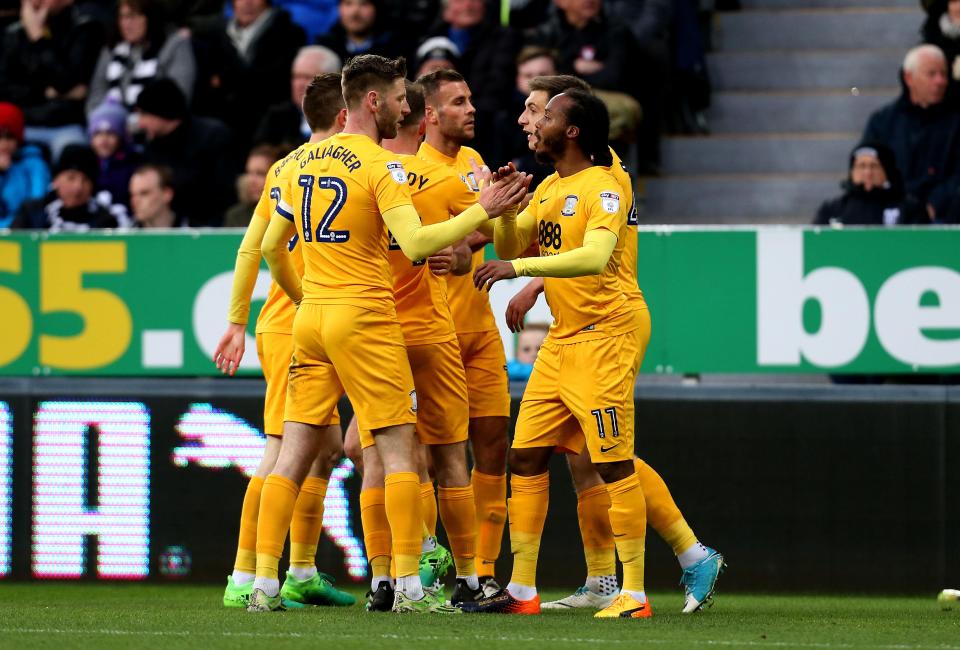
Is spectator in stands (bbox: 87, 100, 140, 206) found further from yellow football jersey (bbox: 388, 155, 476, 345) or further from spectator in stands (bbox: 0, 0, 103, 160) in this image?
yellow football jersey (bbox: 388, 155, 476, 345)

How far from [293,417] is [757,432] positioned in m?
3.24

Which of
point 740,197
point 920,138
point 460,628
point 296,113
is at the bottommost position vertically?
point 460,628

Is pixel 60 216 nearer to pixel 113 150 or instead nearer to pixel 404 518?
pixel 113 150

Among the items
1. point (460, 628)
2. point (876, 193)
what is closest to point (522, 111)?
point (876, 193)

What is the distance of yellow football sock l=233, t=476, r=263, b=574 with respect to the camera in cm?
784

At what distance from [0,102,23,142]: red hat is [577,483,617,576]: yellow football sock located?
638 cm

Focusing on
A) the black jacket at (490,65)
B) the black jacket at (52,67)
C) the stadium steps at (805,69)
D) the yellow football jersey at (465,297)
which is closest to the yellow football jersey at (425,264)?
the yellow football jersey at (465,297)

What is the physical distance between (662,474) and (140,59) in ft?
19.8

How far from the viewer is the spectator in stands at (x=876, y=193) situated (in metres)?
10.4

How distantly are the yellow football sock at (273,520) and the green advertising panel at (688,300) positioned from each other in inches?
108

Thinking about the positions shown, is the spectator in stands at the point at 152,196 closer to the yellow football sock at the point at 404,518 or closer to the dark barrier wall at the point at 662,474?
the dark barrier wall at the point at 662,474

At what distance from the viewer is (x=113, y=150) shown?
12.7 m

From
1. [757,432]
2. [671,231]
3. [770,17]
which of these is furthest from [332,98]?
[770,17]

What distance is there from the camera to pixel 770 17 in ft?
45.2
